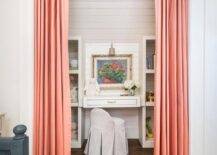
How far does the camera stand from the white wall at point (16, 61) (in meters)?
2.52

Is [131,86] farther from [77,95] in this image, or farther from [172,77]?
[172,77]

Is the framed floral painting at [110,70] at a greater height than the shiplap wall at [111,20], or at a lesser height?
lesser

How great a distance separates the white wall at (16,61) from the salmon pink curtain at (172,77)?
1.19 m

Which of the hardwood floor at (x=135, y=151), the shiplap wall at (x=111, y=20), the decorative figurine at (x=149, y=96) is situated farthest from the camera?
the shiplap wall at (x=111, y=20)

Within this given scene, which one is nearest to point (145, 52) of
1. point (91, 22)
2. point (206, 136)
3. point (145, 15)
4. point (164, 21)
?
point (145, 15)

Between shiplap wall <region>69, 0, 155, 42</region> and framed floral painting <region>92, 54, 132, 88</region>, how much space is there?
276 mm

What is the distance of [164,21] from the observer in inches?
103

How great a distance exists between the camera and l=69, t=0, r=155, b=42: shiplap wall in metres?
4.07

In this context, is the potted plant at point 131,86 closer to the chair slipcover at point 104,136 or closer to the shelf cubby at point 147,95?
the shelf cubby at point 147,95

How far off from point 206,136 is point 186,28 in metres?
1.04

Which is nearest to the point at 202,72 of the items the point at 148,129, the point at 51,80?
the point at 51,80

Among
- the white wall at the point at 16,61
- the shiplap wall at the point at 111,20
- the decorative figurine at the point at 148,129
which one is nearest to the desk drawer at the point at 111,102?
the decorative figurine at the point at 148,129

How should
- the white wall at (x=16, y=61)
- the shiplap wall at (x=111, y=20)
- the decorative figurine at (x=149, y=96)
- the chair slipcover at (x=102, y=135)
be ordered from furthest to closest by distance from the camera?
the shiplap wall at (x=111, y=20)
the decorative figurine at (x=149, y=96)
the chair slipcover at (x=102, y=135)
the white wall at (x=16, y=61)

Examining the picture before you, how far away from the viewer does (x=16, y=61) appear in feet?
8.36
